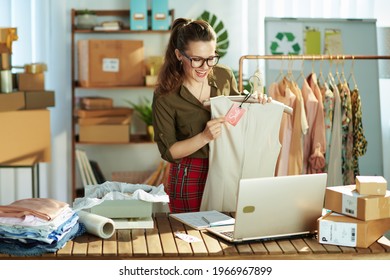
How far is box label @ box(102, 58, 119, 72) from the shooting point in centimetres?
596

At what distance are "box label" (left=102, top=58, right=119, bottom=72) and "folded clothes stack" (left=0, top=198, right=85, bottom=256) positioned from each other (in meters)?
3.53

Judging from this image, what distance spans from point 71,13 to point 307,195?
4.02 metres

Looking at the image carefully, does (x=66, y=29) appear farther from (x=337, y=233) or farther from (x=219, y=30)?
(x=337, y=233)

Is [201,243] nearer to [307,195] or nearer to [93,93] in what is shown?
[307,195]

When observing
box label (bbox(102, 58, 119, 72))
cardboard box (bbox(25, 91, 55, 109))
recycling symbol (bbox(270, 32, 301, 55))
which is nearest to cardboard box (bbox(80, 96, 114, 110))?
box label (bbox(102, 58, 119, 72))

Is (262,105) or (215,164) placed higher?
(262,105)

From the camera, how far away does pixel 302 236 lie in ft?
8.57

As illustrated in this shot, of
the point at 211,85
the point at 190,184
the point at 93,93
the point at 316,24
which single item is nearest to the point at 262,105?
the point at 211,85

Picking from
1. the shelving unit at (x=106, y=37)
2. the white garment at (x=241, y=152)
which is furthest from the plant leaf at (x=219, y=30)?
the white garment at (x=241, y=152)

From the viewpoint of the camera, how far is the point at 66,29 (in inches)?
243

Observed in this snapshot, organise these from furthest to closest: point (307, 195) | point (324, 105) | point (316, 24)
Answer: point (316, 24)
point (324, 105)
point (307, 195)
